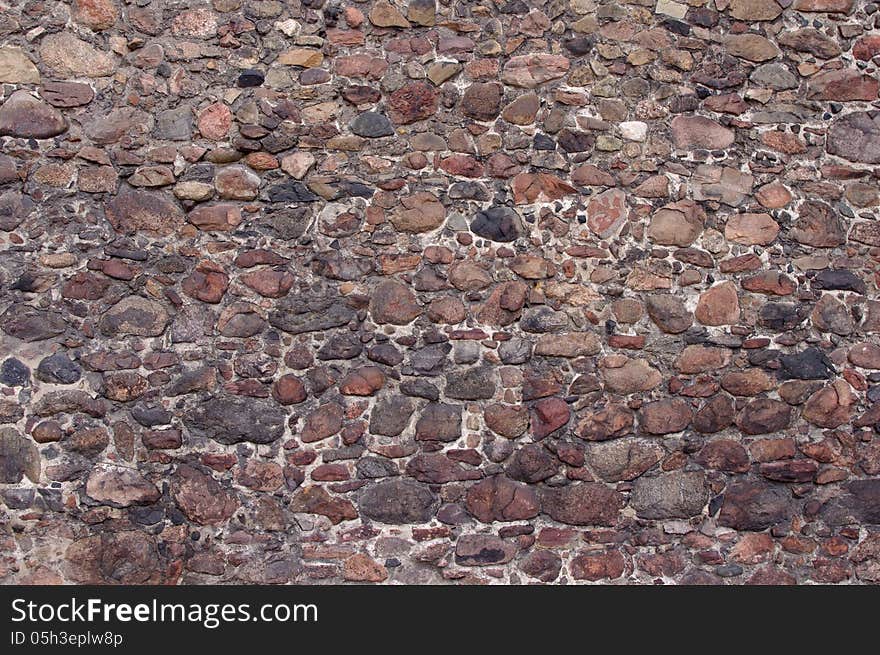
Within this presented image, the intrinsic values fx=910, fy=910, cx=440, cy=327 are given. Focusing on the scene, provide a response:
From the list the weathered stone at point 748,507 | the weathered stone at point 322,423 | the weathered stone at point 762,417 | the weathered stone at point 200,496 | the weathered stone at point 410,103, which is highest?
the weathered stone at point 410,103

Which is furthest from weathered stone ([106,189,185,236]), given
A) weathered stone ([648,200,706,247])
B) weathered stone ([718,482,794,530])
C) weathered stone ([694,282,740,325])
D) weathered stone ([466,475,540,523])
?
weathered stone ([718,482,794,530])

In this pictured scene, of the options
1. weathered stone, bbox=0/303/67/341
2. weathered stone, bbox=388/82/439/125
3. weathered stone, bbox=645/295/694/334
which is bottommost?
weathered stone, bbox=645/295/694/334

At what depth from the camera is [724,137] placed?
13.8ft

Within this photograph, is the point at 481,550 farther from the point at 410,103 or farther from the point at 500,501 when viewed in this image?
the point at 410,103

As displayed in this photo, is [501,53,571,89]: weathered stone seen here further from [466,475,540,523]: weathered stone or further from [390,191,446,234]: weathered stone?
[466,475,540,523]: weathered stone

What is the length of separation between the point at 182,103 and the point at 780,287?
2.83m

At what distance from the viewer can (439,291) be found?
409cm

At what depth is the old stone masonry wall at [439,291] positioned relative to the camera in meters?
4.00

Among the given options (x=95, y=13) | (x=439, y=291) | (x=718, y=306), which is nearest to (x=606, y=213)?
(x=718, y=306)

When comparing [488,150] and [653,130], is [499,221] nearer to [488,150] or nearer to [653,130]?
[488,150]

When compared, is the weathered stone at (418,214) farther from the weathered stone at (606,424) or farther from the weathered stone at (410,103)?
the weathered stone at (606,424)

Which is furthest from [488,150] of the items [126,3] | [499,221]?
[126,3]

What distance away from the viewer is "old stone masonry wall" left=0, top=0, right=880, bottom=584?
158 inches

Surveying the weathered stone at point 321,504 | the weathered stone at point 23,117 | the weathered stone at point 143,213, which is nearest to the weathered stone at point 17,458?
the weathered stone at point 143,213
